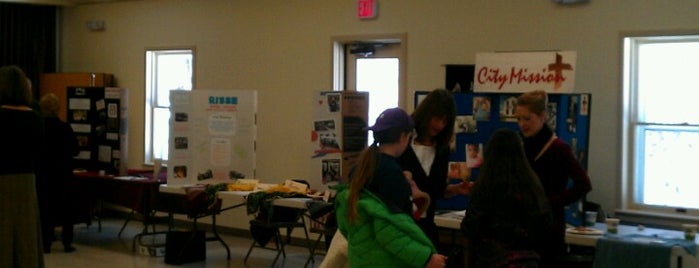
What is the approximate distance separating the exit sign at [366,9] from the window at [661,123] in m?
2.49

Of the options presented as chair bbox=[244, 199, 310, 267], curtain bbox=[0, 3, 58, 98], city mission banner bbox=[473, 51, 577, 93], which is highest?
curtain bbox=[0, 3, 58, 98]

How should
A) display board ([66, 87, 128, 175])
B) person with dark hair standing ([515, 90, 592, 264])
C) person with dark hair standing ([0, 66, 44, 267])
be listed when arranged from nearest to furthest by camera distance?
person with dark hair standing ([0, 66, 44, 267])
person with dark hair standing ([515, 90, 592, 264])
display board ([66, 87, 128, 175])

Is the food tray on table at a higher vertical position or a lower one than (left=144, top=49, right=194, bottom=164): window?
lower

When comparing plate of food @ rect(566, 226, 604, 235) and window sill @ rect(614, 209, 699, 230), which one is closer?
plate of food @ rect(566, 226, 604, 235)

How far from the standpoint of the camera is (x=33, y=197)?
452cm

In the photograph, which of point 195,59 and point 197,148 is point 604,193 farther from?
point 195,59

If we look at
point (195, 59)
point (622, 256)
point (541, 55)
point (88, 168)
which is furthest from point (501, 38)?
point (88, 168)

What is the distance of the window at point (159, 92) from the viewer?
1060 centimetres

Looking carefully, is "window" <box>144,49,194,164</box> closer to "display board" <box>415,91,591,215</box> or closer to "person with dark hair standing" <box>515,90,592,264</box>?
"display board" <box>415,91,591,215</box>

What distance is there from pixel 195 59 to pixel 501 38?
404 centimetres

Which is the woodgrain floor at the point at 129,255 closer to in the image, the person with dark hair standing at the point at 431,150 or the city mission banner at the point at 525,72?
the city mission banner at the point at 525,72

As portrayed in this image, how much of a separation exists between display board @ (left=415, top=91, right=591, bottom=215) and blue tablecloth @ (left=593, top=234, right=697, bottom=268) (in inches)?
35.8

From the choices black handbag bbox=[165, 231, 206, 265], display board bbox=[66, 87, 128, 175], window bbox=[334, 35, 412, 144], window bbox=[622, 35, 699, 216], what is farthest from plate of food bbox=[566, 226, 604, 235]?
display board bbox=[66, 87, 128, 175]

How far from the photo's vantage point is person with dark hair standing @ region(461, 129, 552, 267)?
3762mm
